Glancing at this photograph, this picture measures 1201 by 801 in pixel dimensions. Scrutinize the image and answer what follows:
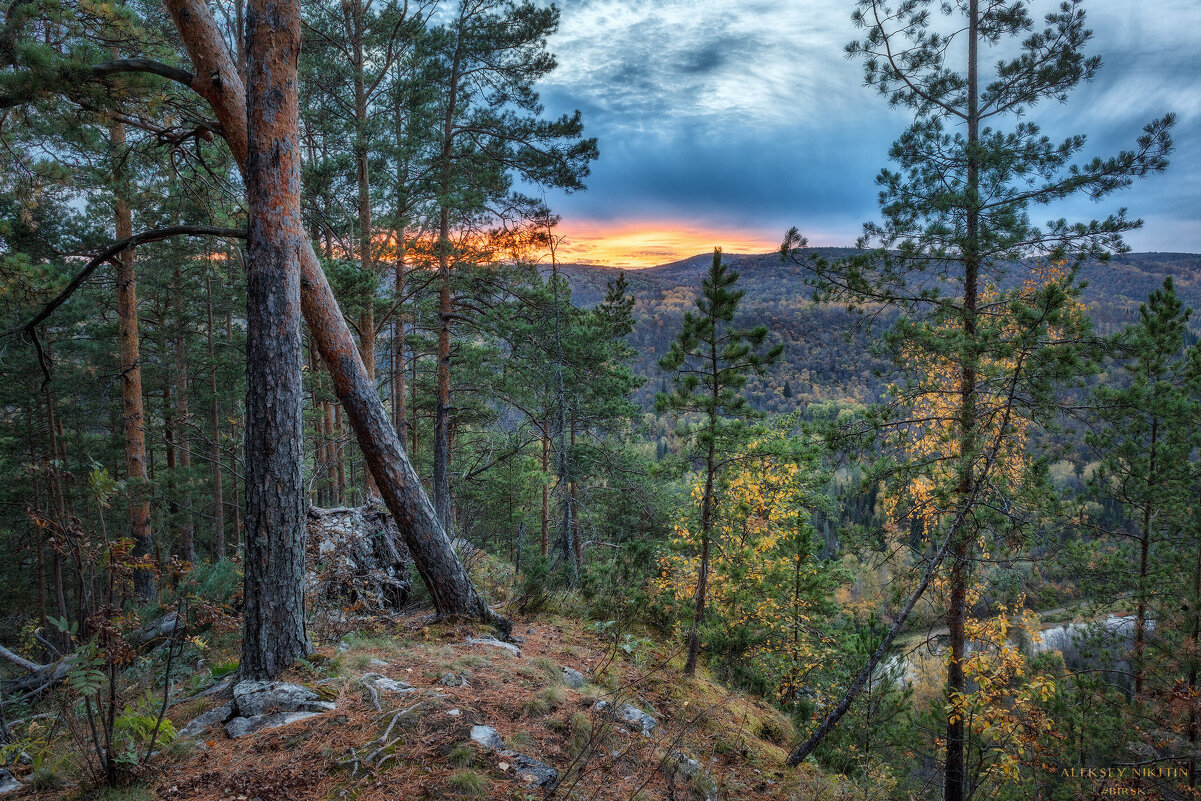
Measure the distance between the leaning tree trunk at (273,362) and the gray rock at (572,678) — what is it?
1.84 meters

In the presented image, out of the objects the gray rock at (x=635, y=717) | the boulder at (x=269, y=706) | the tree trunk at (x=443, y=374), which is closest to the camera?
the boulder at (x=269, y=706)

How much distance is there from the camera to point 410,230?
11.9m

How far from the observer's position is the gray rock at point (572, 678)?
13.2 feet

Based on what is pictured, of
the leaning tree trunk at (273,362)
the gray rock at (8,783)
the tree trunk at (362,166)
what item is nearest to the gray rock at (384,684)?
the leaning tree trunk at (273,362)

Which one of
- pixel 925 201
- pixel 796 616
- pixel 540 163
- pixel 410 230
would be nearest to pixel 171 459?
pixel 410 230

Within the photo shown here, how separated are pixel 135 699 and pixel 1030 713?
9.61m

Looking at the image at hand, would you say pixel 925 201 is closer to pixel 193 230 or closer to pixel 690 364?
pixel 690 364

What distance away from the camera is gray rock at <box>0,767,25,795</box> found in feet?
7.52

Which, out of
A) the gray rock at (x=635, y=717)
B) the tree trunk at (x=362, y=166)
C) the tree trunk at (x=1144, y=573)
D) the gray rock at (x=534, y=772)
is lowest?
the tree trunk at (x=1144, y=573)

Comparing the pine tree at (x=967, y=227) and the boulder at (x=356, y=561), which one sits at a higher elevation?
the pine tree at (x=967, y=227)

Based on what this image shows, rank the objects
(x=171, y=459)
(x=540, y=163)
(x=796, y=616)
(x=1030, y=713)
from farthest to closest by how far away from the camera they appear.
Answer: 1. (x=171, y=459)
2. (x=796, y=616)
3. (x=540, y=163)
4. (x=1030, y=713)

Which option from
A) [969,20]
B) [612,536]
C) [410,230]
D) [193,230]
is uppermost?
[969,20]

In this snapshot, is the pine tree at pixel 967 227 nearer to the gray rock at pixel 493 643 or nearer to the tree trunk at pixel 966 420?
the tree trunk at pixel 966 420

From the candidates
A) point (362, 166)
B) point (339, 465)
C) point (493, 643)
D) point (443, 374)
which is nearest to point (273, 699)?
point (493, 643)
